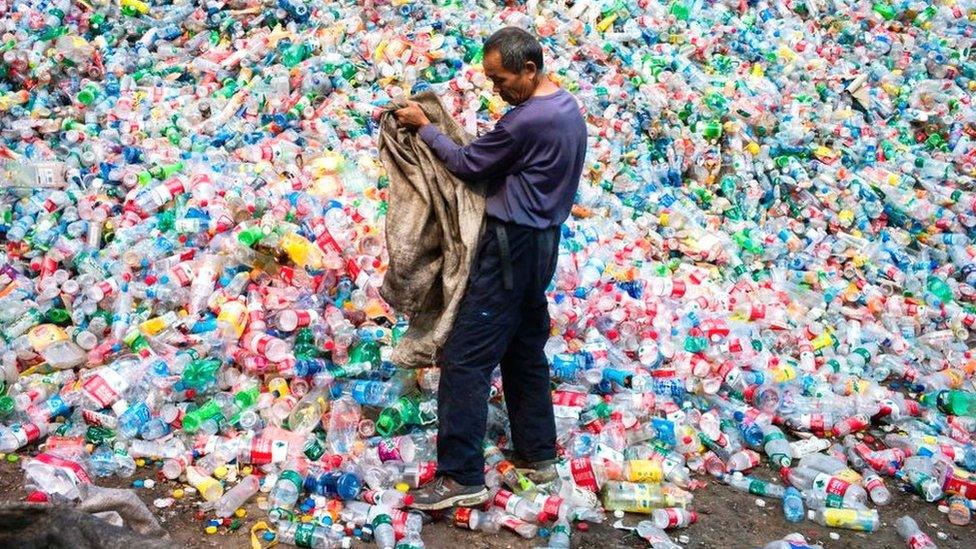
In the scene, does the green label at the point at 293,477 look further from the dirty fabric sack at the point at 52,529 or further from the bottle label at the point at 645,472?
the bottle label at the point at 645,472

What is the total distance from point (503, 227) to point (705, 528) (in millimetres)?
1610

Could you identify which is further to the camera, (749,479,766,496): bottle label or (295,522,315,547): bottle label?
(749,479,766,496): bottle label

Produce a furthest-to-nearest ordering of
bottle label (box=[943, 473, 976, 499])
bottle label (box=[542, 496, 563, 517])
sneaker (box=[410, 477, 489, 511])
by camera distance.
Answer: bottle label (box=[943, 473, 976, 499])
bottle label (box=[542, 496, 563, 517])
sneaker (box=[410, 477, 489, 511])

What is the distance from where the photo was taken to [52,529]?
9.33 feet

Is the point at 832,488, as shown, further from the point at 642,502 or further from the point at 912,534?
the point at 642,502

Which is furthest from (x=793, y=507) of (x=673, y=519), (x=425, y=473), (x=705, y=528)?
(x=425, y=473)

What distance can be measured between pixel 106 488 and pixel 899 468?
12.2 ft

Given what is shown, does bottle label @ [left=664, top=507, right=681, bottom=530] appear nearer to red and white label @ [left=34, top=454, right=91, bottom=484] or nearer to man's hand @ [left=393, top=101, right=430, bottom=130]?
man's hand @ [left=393, top=101, right=430, bottom=130]

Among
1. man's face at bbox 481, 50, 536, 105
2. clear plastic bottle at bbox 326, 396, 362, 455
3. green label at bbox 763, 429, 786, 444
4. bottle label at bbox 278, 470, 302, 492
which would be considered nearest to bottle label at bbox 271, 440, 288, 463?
bottle label at bbox 278, 470, 302, 492

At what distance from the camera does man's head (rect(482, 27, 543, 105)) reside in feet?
11.2

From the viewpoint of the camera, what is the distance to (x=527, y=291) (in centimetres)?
370

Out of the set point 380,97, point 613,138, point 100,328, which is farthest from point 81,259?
point 613,138

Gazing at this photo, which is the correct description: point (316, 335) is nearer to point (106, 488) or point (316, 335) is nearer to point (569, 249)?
point (106, 488)

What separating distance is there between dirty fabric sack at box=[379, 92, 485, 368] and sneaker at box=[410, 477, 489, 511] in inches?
19.6
